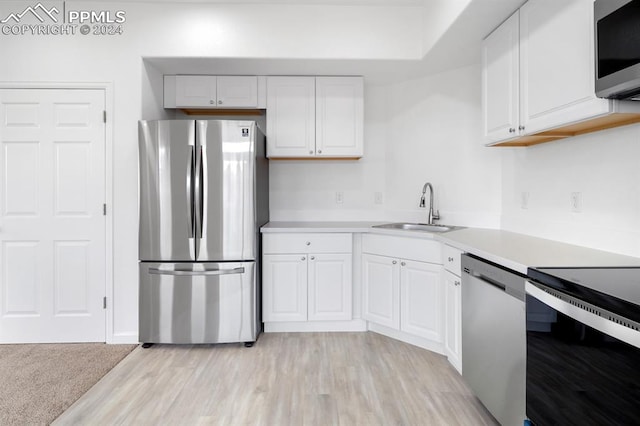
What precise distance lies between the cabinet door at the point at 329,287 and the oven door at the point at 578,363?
1781mm

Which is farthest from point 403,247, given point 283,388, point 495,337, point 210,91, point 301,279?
point 210,91

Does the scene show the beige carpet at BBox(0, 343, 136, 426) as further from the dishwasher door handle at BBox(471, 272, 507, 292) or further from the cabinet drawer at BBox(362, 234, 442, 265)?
the dishwasher door handle at BBox(471, 272, 507, 292)

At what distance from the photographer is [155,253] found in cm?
279

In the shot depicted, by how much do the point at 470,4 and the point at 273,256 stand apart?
2.27 m

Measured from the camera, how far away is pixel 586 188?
193 centimetres

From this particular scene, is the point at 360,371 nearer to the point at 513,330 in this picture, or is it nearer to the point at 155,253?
the point at 513,330

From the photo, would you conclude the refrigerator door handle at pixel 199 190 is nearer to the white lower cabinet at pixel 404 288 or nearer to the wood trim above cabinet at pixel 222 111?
the wood trim above cabinet at pixel 222 111

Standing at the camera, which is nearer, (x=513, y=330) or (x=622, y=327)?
(x=622, y=327)

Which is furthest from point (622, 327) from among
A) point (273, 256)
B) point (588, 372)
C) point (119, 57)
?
point (119, 57)

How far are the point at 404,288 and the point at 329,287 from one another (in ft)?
2.14

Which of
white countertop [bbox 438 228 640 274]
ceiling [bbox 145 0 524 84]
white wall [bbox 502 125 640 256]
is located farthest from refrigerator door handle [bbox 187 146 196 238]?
white wall [bbox 502 125 640 256]

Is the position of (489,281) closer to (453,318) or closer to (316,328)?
(453,318)

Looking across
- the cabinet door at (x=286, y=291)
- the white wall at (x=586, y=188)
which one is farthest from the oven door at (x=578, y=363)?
the cabinet door at (x=286, y=291)

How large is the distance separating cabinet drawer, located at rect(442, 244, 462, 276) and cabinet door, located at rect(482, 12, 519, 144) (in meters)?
0.77
